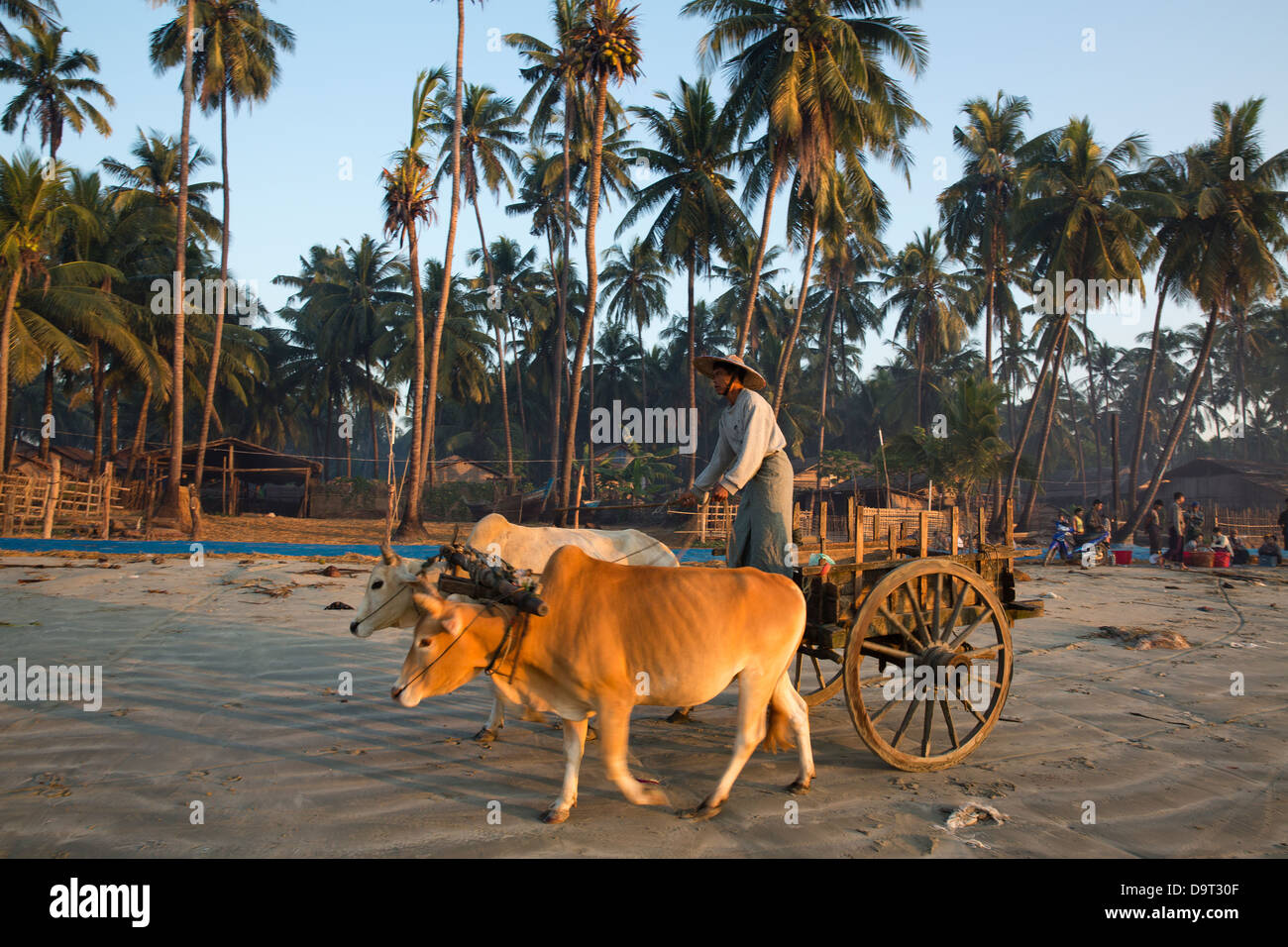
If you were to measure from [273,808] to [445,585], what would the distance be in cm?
128

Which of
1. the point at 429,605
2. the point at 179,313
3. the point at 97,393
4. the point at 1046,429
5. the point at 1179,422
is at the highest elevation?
the point at 179,313

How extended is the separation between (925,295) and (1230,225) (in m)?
16.3

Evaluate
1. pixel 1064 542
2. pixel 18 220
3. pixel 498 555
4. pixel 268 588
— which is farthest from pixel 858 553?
pixel 18 220

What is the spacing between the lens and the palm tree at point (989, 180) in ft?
110

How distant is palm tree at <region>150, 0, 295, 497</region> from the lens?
24766 millimetres

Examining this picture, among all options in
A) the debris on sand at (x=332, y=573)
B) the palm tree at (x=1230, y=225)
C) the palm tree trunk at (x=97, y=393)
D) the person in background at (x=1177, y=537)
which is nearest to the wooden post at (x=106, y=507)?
the debris on sand at (x=332, y=573)

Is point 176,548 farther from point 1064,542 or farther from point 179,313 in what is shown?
point 1064,542

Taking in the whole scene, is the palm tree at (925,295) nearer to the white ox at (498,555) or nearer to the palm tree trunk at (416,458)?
the palm tree trunk at (416,458)

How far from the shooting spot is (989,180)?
33.8m

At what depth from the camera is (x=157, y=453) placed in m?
28.6

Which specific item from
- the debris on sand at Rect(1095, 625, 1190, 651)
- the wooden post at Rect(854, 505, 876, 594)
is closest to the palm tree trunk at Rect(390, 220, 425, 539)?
the debris on sand at Rect(1095, 625, 1190, 651)

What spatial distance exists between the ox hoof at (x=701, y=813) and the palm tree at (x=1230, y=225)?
27.6 metres

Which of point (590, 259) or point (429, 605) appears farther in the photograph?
point (590, 259)
